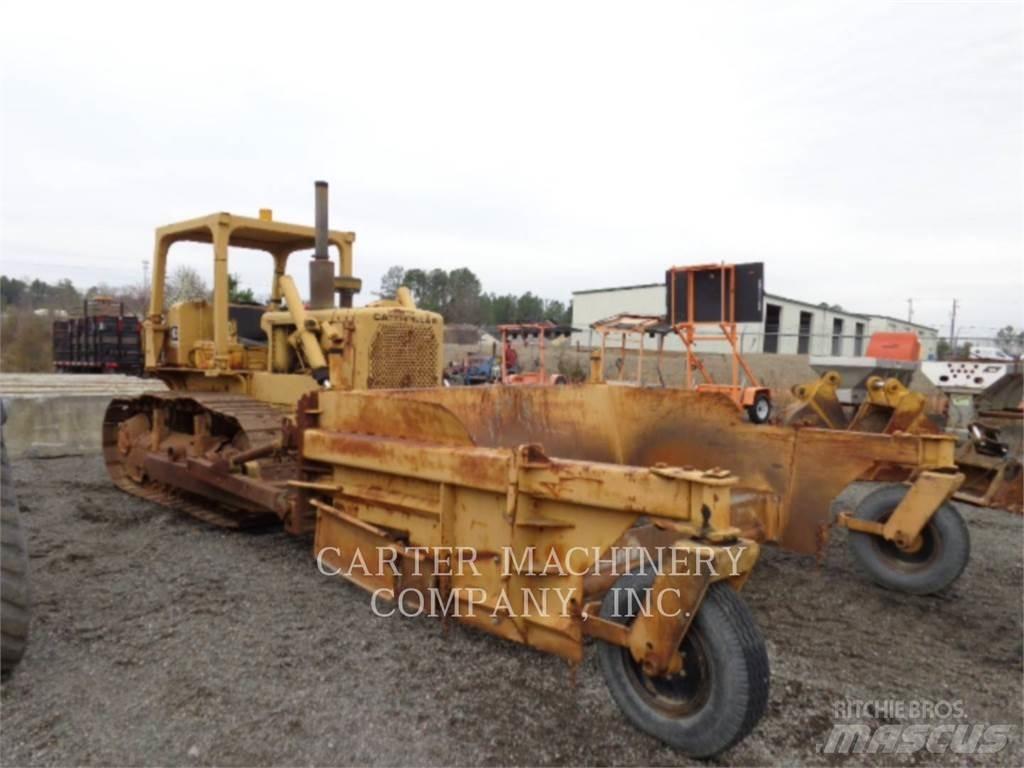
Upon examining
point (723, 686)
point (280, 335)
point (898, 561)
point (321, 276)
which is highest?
point (321, 276)

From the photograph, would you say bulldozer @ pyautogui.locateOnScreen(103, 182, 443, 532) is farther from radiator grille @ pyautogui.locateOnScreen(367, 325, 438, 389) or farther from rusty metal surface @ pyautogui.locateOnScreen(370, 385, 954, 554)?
rusty metal surface @ pyautogui.locateOnScreen(370, 385, 954, 554)

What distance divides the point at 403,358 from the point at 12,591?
10.6 feet

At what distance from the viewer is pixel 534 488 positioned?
2.84 m

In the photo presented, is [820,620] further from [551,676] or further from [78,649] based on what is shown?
[78,649]

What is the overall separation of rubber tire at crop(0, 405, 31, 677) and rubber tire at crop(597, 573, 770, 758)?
8.08ft

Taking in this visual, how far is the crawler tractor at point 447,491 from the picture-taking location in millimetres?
2387

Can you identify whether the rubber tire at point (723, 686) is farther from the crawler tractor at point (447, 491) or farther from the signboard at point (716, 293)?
the signboard at point (716, 293)

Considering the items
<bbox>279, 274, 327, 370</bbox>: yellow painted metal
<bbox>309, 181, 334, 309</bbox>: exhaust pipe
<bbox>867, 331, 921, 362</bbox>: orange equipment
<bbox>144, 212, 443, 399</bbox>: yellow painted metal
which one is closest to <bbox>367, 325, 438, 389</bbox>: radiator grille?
<bbox>144, 212, 443, 399</bbox>: yellow painted metal

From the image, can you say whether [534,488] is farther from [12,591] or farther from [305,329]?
[305,329]

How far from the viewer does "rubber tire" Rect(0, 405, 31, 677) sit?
274 cm

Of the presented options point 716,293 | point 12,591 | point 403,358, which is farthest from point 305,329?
point 716,293

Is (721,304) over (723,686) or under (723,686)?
over

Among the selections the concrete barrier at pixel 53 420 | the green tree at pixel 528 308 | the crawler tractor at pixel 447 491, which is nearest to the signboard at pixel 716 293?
the crawler tractor at pixel 447 491

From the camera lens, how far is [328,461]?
385 cm
